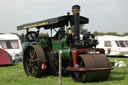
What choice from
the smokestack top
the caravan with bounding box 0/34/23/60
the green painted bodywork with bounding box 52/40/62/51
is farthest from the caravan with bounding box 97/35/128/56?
the smokestack top

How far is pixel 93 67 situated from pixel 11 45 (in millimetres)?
11474

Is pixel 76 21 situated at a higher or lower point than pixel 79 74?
higher

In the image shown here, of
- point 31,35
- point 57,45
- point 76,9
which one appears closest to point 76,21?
point 76,9

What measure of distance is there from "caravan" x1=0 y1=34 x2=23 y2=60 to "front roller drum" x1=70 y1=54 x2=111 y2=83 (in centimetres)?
1003

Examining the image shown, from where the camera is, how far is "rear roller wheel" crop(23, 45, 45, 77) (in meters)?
9.52

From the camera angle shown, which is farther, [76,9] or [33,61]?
[33,61]

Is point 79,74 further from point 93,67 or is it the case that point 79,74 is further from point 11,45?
point 11,45

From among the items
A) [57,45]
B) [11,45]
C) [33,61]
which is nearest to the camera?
[57,45]

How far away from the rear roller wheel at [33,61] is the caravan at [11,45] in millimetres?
7118

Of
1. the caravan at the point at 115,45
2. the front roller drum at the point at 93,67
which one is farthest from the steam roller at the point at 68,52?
the caravan at the point at 115,45

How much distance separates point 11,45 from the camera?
60.2ft

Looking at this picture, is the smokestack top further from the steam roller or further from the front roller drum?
the front roller drum

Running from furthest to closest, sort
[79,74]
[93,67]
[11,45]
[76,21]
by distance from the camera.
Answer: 1. [11,45]
2. [76,21]
3. [79,74]
4. [93,67]

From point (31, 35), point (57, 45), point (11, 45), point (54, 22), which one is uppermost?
point (54, 22)
